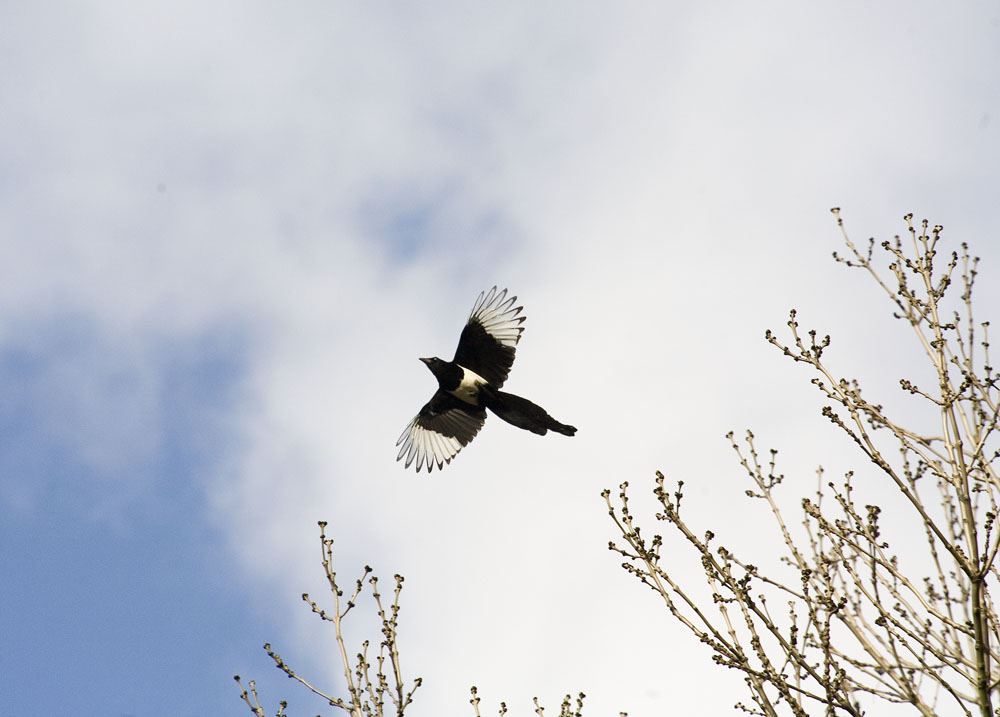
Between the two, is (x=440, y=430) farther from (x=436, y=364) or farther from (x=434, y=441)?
(x=436, y=364)

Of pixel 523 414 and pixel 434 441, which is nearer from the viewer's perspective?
pixel 523 414

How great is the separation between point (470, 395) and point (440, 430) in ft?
2.29

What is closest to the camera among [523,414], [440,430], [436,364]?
[523,414]

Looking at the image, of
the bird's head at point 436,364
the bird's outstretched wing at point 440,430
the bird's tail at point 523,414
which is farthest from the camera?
the bird's outstretched wing at point 440,430

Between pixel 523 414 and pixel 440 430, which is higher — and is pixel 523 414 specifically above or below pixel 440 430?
below

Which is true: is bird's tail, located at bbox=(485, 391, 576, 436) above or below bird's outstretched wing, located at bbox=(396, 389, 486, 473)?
below

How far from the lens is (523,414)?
799 cm

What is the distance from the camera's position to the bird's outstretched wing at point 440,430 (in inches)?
350

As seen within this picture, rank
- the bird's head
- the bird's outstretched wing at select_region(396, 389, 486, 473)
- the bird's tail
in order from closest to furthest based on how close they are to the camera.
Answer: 1. the bird's tail
2. the bird's head
3. the bird's outstretched wing at select_region(396, 389, 486, 473)

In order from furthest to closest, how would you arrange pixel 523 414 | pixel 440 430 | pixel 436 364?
pixel 440 430 < pixel 436 364 < pixel 523 414

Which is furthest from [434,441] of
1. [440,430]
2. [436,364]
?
[436,364]

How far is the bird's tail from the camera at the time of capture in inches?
306

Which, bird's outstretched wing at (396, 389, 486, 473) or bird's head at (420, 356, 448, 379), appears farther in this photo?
bird's outstretched wing at (396, 389, 486, 473)

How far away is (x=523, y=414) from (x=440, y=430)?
1.33 m
